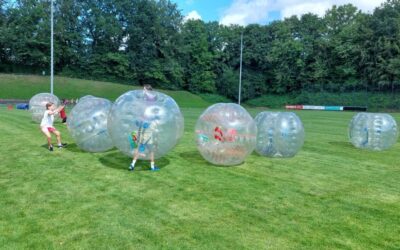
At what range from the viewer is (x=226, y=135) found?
829 cm

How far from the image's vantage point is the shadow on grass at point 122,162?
8.22m

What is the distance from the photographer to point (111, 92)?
5519cm

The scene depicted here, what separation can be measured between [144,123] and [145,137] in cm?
30

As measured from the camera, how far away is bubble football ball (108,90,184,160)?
7613 millimetres

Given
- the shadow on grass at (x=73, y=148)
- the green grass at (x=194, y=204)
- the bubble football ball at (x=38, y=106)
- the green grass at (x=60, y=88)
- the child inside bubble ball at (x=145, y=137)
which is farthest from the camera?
the green grass at (x=60, y=88)

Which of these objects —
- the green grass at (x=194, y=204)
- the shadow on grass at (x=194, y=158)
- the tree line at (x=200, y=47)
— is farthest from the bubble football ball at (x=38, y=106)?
the tree line at (x=200, y=47)

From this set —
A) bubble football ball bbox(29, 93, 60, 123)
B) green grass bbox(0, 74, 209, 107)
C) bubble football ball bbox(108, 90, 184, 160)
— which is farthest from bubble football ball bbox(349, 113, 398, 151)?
green grass bbox(0, 74, 209, 107)

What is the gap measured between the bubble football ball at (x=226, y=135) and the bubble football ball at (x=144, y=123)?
2.80ft

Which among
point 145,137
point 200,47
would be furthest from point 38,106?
point 200,47

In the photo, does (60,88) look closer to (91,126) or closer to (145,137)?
(91,126)

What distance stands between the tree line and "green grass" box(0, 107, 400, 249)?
5656cm

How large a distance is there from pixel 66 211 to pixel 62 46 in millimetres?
64604

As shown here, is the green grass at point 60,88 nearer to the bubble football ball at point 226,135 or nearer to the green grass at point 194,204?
the green grass at point 194,204

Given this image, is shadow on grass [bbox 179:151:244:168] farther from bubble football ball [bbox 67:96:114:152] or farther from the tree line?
the tree line
